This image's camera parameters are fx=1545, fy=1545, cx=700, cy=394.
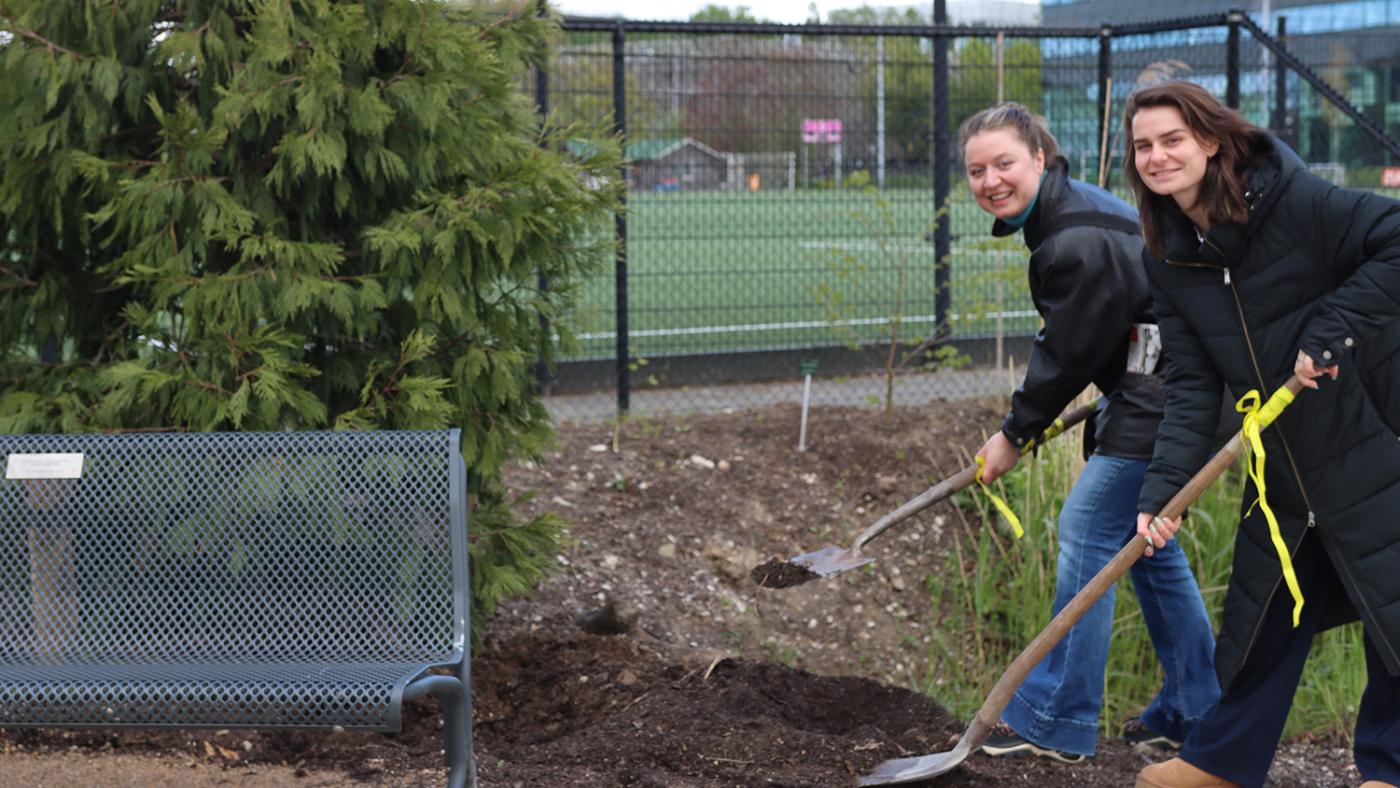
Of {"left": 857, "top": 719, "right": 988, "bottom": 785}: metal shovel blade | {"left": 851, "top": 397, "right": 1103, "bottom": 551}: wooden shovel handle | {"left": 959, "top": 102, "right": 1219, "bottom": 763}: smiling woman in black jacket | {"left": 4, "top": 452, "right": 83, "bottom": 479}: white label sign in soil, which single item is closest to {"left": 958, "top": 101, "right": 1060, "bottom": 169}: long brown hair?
{"left": 959, "top": 102, "right": 1219, "bottom": 763}: smiling woman in black jacket

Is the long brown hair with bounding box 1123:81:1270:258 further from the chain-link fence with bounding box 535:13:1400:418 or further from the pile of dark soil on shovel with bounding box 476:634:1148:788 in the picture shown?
the chain-link fence with bounding box 535:13:1400:418

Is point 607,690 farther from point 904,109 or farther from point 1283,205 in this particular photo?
point 904,109

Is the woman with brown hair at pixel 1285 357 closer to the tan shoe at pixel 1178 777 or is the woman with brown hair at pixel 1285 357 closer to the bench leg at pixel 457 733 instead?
the tan shoe at pixel 1178 777

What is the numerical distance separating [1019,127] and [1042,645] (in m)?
1.36

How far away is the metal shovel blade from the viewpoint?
3840 millimetres

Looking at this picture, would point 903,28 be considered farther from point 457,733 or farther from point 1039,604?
point 457,733

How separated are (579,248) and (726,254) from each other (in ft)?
14.7

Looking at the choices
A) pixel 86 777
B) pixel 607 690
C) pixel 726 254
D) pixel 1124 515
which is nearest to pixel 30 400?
pixel 86 777

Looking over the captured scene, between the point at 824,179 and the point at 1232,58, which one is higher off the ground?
the point at 1232,58

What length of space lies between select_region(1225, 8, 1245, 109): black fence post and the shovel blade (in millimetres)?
5002

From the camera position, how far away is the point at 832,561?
4270 mm

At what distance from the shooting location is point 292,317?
13.8 ft

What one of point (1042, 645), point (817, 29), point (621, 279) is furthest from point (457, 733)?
point (817, 29)

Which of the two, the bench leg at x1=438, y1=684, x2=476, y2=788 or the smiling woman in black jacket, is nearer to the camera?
the bench leg at x1=438, y1=684, x2=476, y2=788
